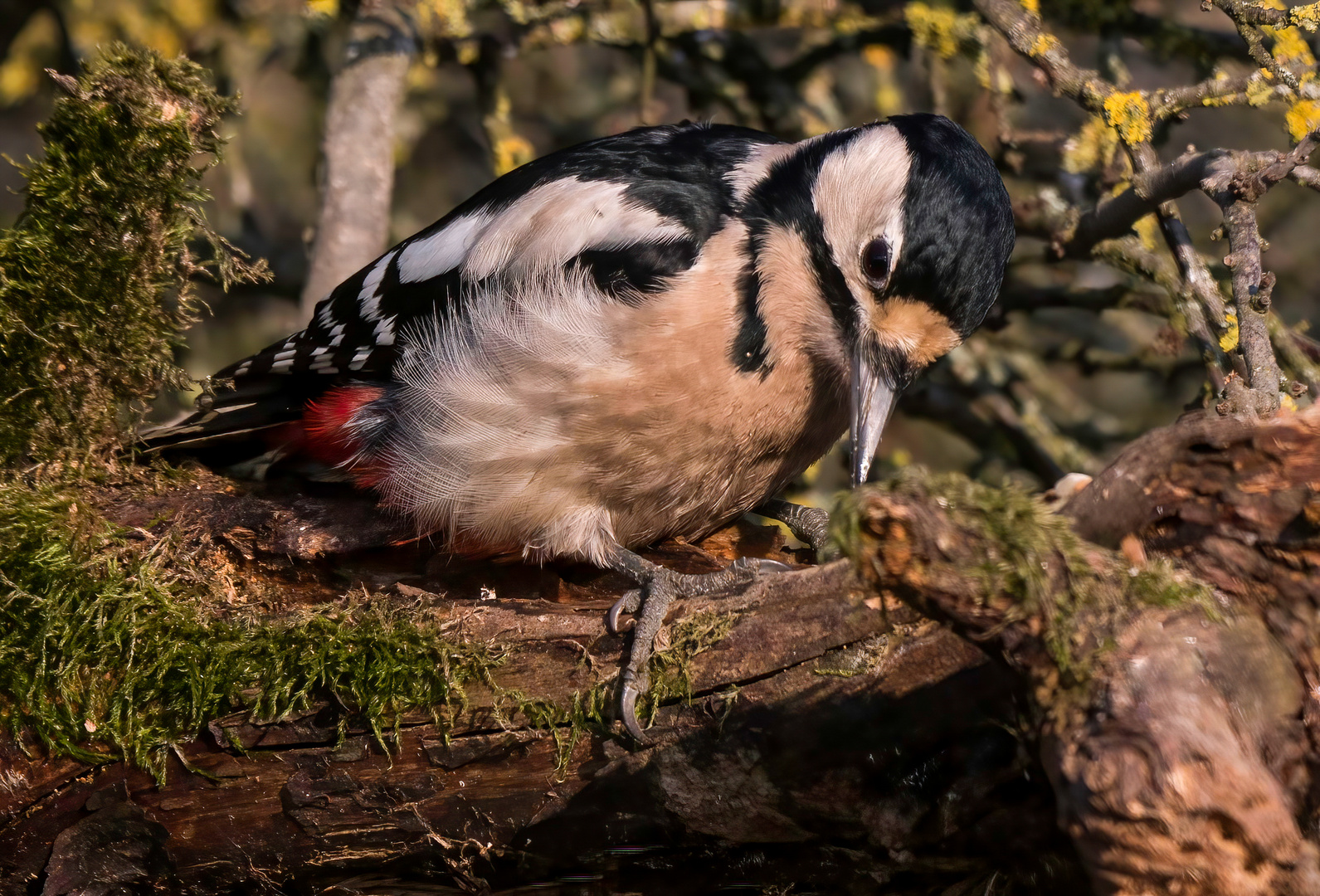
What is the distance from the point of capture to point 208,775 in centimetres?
240

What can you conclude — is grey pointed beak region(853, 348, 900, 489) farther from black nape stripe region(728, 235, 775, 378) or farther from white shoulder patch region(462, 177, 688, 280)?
Result: white shoulder patch region(462, 177, 688, 280)

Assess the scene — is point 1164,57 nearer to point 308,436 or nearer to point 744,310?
point 744,310

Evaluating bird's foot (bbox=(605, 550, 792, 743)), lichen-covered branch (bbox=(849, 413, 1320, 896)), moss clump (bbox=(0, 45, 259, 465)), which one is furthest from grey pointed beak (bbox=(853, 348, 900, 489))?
moss clump (bbox=(0, 45, 259, 465))

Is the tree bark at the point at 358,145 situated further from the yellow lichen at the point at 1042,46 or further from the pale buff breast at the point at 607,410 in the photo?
the yellow lichen at the point at 1042,46

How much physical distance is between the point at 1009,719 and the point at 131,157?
255cm

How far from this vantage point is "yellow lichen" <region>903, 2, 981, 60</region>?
421cm

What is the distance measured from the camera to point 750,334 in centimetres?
293

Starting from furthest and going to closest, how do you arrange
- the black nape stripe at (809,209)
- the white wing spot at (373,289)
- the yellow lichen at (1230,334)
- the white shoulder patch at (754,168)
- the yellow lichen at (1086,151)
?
the yellow lichen at (1086,151) < the white wing spot at (373,289) < the white shoulder patch at (754,168) < the black nape stripe at (809,209) < the yellow lichen at (1230,334)

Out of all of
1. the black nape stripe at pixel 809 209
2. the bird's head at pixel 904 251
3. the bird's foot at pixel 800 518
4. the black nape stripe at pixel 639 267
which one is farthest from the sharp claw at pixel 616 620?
the bird's foot at pixel 800 518

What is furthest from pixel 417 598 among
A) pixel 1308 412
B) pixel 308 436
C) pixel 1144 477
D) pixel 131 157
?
pixel 1308 412

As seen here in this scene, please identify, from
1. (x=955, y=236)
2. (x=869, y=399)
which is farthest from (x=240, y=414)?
(x=955, y=236)

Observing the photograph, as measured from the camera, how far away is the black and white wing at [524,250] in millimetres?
3029

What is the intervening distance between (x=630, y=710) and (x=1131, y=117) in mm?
2125

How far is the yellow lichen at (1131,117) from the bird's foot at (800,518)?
1474mm
